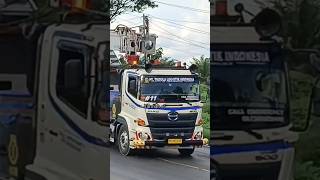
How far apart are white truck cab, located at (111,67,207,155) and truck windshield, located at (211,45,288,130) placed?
6.44m

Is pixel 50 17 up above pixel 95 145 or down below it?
above

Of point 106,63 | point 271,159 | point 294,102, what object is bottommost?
point 271,159

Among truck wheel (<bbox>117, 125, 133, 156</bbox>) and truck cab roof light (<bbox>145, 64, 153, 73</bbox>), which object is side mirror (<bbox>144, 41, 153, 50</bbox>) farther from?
truck wheel (<bbox>117, 125, 133, 156</bbox>)

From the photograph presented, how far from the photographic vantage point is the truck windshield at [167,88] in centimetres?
989

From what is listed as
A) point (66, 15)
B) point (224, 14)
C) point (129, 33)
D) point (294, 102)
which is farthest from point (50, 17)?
point (129, 33)

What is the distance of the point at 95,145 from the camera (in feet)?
10.8

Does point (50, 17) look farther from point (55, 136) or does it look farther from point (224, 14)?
point (224, 14)

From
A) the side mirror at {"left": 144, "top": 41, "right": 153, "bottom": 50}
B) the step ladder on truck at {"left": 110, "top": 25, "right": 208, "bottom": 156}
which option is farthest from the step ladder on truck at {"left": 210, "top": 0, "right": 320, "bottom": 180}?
the step ladder on truck at {"left": 110, "top": 25, "right": 208, "bottom": 156}

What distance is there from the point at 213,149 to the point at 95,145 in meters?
0.72

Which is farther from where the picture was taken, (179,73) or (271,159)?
(179,73)

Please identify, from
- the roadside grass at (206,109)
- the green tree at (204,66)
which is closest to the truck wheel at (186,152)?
the roadside grass at (206,109)

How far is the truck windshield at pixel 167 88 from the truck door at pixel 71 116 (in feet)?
21.2

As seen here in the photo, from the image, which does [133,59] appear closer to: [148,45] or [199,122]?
[199,122]

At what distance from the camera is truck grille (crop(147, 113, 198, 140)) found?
9.91m
